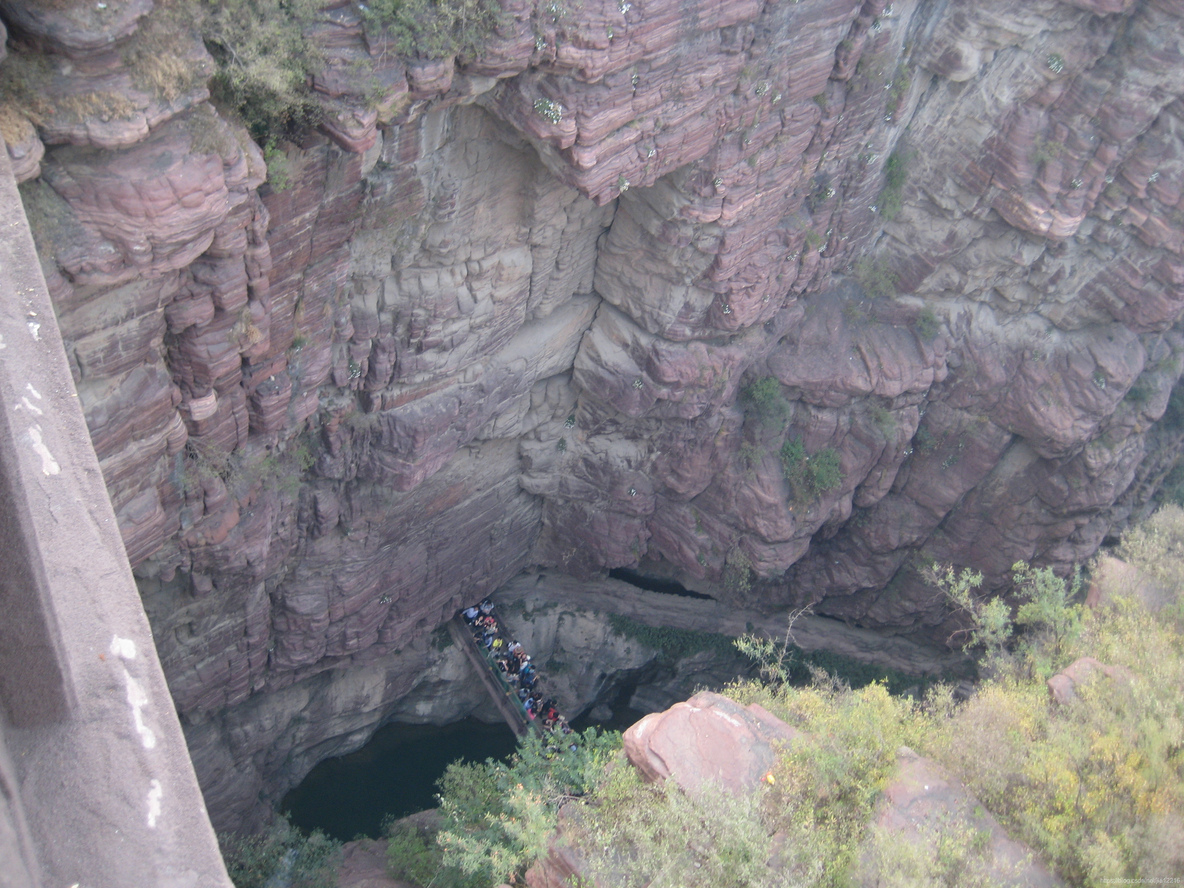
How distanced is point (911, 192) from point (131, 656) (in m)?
17.8

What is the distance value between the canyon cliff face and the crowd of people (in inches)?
54.4

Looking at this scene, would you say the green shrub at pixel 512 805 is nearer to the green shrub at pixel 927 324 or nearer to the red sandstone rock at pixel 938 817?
the red sandstone rock at pixel 938 817

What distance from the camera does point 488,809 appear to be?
43.0 ft

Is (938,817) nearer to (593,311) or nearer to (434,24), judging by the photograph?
(434,24)

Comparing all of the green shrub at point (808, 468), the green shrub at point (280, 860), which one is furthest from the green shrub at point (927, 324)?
the green shrub at point (280, 860)

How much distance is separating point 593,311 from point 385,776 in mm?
13487

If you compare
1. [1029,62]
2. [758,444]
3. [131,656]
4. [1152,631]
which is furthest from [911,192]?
[131,656]

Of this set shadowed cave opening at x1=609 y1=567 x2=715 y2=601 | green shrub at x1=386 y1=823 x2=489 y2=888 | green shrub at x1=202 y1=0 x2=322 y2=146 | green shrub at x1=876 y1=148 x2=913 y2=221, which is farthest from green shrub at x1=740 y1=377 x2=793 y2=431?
green shrub at x1=202 y1=0 x2=322 y2=146

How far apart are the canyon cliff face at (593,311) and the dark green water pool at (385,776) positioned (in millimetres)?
804

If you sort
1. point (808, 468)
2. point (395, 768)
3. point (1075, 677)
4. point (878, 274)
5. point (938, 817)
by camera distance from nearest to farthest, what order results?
point (938, 817) → point (1075, 677) → point (878, 274) → point (808, 468) → point (395, 768)

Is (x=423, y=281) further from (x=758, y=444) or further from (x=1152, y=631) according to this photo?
(x=1152, y=631)

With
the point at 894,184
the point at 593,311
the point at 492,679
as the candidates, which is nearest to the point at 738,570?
the point at 492,679

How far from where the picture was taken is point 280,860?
15.6m

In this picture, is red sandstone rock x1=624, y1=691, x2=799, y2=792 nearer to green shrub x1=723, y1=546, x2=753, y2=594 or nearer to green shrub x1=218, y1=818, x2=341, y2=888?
green shrub x1=218, y1=818, x2=341, y2=888
